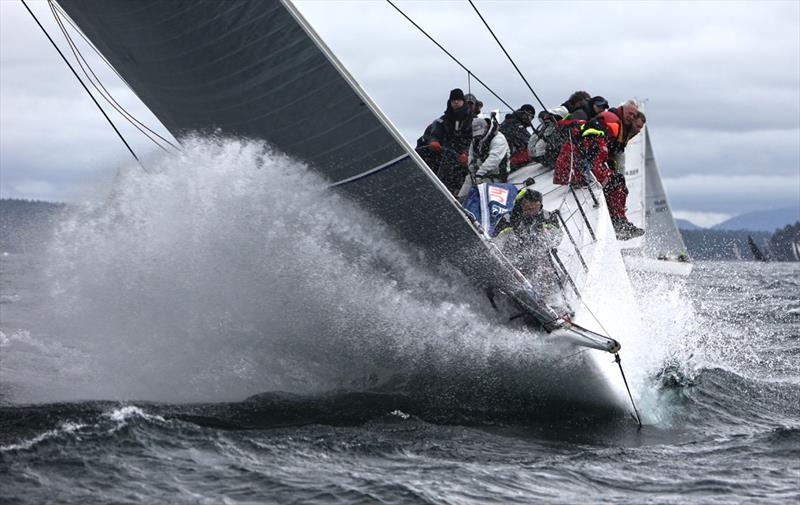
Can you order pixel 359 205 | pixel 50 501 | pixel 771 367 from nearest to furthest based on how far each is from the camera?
pixel 50 501, pixel 359 205, pixel 771 367

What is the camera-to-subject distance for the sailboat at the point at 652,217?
26.5 m

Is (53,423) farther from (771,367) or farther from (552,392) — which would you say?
(771,367)

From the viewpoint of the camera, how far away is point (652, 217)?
3309 cm

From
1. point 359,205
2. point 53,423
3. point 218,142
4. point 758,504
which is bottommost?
point 758,504

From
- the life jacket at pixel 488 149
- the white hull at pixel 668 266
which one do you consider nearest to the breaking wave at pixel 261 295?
the life jacket at pixel 488 149

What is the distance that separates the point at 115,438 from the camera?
19.8 ft

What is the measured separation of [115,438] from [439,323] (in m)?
2.94

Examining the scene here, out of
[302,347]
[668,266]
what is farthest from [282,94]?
[668,266]

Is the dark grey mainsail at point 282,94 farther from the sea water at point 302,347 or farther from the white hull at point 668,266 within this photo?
the white hull at point 668,266

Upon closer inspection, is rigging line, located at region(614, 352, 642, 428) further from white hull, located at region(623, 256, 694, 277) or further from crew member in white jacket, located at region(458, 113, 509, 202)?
white hull, located at region(623, 256, 694, 277)

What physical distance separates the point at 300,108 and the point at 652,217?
88.8 feet

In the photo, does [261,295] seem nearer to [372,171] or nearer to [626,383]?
[372,171]

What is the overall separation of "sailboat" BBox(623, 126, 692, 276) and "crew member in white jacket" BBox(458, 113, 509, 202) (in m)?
15.5

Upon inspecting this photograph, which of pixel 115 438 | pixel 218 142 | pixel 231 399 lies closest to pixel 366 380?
pixel 231 399
